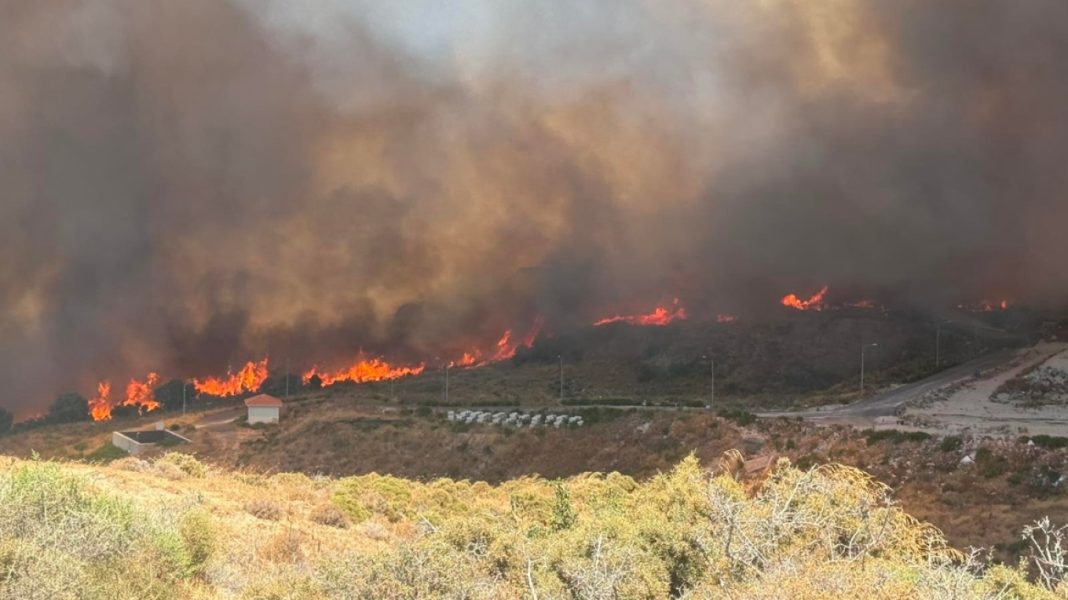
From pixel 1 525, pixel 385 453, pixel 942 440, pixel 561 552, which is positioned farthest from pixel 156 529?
pixel 385 453

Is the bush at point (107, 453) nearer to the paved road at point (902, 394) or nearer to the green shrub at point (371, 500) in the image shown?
the green shrub at point (371, 500)

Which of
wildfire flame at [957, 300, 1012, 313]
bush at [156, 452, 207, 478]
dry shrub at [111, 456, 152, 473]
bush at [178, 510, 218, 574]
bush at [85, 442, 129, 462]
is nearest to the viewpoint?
bush at [178, 510, 218, 574]

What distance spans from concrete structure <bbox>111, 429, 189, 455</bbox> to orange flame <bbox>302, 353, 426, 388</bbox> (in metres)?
53.3

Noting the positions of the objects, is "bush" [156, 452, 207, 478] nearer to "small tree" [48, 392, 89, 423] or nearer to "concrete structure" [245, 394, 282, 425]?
"concrete structure" [245, 394, 282, 425]

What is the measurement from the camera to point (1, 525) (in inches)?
365

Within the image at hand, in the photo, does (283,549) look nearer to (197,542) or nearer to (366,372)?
(197,542)

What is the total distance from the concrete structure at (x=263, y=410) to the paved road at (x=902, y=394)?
183 ft

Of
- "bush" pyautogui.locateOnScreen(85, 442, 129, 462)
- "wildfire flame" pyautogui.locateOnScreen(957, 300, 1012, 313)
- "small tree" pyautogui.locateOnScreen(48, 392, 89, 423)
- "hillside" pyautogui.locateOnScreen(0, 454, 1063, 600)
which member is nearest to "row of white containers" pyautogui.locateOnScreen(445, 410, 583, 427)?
"bush" pyautogui.locateOnScreen(85, 442, 129, 462)

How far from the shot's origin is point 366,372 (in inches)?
5497

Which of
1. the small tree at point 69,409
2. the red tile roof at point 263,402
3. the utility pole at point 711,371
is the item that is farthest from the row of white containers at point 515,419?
the small tree at point 69,409

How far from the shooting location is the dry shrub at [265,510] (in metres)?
21.1

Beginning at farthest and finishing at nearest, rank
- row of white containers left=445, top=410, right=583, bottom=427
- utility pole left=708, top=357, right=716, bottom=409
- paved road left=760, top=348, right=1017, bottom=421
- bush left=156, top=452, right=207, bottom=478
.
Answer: utility pole left=708, top=357, right=716, bottom=409 → row of white containers left=445, top=410, right=583, bottom=427 → paved road left=760, top=348, right=1017, bottom=421 → bush left=156, top=452, right=207, bottom=478

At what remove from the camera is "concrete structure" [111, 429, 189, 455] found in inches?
2677

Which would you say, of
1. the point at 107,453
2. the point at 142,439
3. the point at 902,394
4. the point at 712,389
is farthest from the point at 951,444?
the point at 142,439
